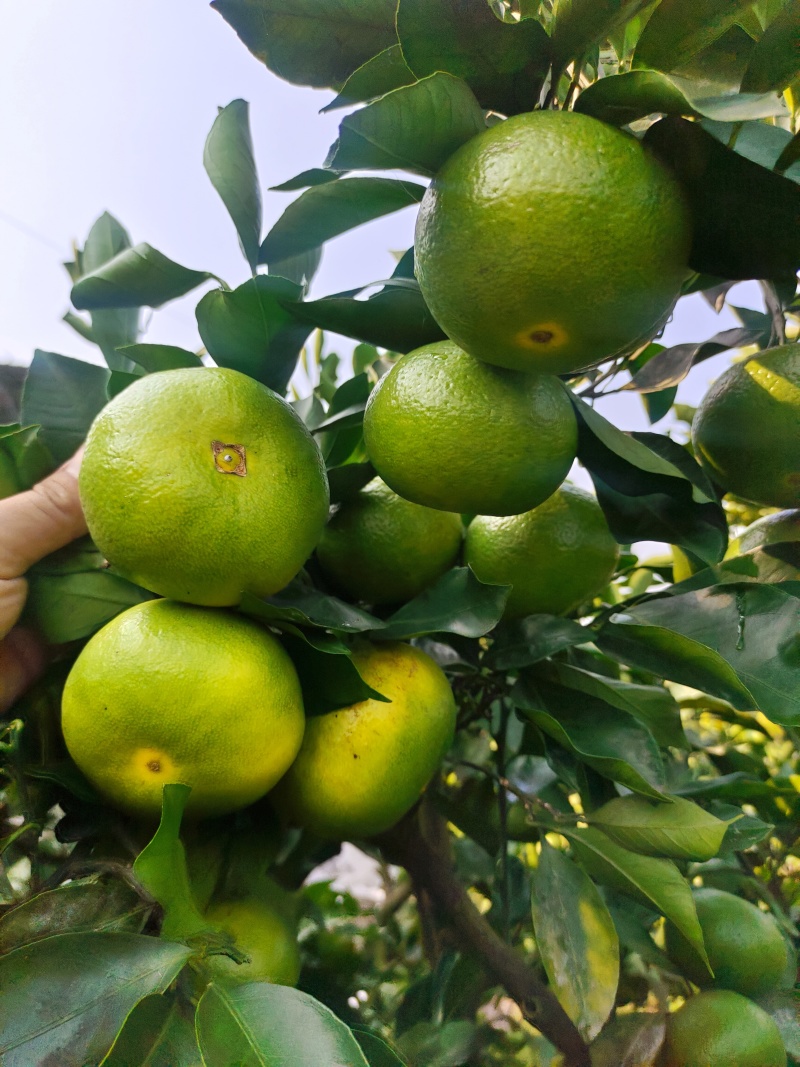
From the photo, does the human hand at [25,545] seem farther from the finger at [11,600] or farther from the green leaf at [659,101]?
the green leaf at [659,101]

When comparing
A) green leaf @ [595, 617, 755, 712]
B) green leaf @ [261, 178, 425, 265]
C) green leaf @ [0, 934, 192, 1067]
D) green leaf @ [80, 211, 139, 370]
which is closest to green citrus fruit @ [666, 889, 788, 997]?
green leaf @ [595, 617, 755, 712]

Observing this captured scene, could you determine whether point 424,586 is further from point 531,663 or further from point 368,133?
point 368,133

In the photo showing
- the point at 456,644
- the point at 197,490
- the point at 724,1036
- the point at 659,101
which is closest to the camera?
the point at 659,101

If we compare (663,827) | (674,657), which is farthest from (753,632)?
(663,827)

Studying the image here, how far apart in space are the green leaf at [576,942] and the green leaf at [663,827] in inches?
2.1

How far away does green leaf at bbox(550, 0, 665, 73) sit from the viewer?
1.35 ft

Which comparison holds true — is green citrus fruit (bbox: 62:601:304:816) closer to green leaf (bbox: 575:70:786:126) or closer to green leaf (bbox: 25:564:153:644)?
green leaf (bbox: 25:564:153:644)

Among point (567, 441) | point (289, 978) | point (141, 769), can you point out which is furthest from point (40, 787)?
point (567, 441)

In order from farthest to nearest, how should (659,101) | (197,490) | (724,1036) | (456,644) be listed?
(456,644)
(724,1036)
(197,490)
(659,101)

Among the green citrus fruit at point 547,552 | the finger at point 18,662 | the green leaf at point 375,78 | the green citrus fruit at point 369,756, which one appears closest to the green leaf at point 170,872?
the green citrus fruit at point 369,756

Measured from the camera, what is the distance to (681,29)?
43 cm

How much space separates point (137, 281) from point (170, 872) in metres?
0.47

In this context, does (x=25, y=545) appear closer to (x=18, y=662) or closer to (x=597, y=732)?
(x=18, y=662)

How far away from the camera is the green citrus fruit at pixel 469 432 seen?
52cm
